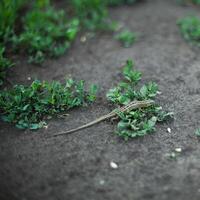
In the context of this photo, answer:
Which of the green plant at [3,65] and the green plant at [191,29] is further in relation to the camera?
the green plant at [191,29]

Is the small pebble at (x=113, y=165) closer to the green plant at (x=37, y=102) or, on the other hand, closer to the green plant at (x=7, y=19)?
the green plant at (x=37, y=102)

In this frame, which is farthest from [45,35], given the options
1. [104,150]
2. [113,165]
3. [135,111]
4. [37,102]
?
[113,165]

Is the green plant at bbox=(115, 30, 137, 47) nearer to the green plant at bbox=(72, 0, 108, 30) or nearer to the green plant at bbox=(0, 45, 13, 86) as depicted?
the green plant at bbox=(72, 0, 108, 30)

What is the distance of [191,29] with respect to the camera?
19.7 ft

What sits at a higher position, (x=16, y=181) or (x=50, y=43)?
(x=50, y=43)

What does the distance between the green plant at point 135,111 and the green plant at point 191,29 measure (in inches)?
57.6

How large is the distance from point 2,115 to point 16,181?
101cm

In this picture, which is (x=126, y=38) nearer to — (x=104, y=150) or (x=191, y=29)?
(x=191, y=29)

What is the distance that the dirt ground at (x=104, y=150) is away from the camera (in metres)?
3.48

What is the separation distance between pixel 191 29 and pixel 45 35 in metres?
2.28

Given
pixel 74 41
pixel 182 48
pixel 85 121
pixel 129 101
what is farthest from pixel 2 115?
pixel 182 48

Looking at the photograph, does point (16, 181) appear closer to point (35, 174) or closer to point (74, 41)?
point (35, 174)

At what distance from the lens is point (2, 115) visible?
4328 mm

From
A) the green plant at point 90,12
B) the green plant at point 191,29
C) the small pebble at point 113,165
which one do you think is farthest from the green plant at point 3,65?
the green plant at point 191,29
